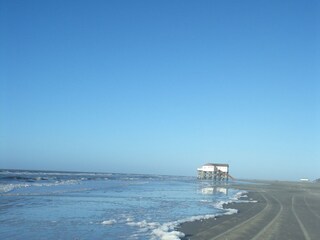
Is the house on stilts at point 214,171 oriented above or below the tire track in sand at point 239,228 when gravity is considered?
above

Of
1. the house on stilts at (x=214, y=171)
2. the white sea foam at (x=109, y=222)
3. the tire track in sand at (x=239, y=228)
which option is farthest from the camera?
the house on stilts at (x=214, y=171)

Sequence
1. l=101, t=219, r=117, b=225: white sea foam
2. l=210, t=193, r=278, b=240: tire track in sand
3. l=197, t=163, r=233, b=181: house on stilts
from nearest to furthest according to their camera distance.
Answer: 1. l=210, t=193, r=278, b=240: tire track in sand
2. l=101, t=219, r=117, b=225: white sea foam
3. l=197, t=163, r=233, b=181: house on stilts

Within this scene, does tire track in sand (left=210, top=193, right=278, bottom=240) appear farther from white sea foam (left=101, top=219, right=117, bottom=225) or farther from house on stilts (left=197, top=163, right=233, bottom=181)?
house on stilts (left=197, top=163, right=233, bottom=181)

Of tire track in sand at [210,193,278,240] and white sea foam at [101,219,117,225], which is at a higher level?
tire track in sand at [210,193,278,240]

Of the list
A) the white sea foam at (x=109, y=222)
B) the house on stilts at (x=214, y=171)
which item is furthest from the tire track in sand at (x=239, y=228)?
the house on stilts at (x=214, y=171)

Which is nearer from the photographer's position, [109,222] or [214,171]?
[109,222]

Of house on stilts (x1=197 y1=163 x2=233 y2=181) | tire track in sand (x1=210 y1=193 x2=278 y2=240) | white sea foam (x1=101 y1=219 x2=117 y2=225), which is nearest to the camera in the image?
tire track in sand (x1=210 y1=193 x2=278 y2=240)

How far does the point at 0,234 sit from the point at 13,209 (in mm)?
7280

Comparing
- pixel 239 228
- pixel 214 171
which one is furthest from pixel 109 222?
pixel 214 171

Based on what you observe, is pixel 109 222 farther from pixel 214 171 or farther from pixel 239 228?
pixel 214 171

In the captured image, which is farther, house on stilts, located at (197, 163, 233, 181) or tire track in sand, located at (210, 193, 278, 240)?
house on stilts, located at (197, 163, 233, 181)

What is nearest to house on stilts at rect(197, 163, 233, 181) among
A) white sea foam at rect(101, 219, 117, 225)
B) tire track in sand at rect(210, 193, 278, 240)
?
tire track in sand at rect(210, 193, 278, 240)

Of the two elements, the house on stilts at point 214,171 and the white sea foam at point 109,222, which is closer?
the white sea foam at point 109,222

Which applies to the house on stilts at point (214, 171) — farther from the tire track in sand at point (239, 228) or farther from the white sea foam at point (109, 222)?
the white sea foam at point (109, 222)
